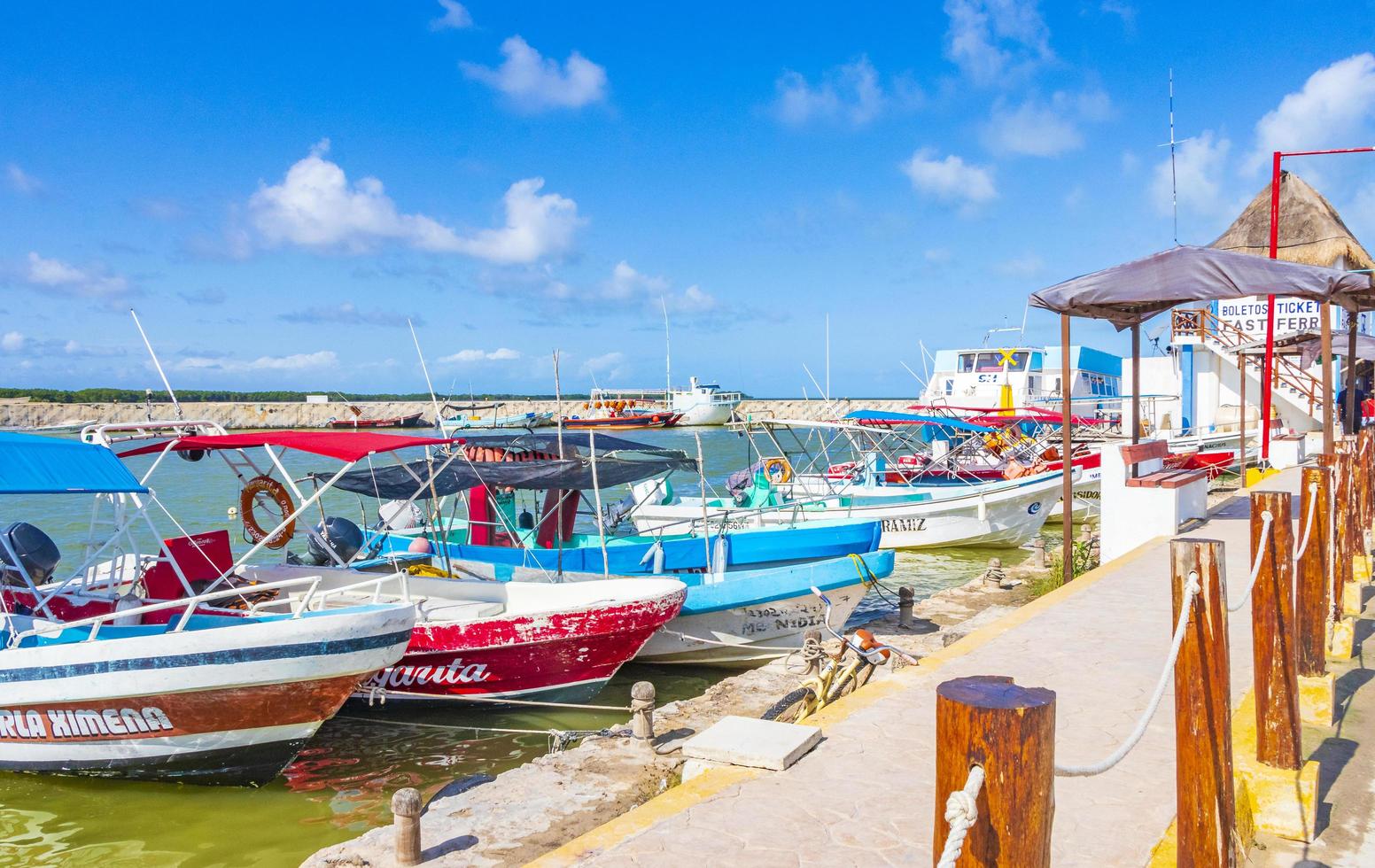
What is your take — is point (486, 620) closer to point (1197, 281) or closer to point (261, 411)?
point (1197, 281)

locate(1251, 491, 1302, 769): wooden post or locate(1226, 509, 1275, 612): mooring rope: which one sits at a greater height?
locate(1226, 509, 1275, 612): mooring rope

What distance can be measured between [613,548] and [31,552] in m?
6.82

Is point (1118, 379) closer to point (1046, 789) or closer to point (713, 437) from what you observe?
point (1046, 789)

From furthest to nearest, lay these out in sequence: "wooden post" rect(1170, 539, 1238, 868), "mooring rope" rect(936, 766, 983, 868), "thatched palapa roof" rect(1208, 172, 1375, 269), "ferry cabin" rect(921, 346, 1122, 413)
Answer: "ferry cabin" rect(921, 346, 1122, 413)
"thatched palapa roof" rect(1208, 172, 1375, 269)
"wooden post" rect(1170, 539, 1238, 868)
"mooring rope" rect(936, 766, 983, 868)

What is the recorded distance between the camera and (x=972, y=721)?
229cm

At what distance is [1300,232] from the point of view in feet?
88.2

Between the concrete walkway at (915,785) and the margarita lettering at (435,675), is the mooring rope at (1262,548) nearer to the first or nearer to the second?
the concrete walkway at (915,785)

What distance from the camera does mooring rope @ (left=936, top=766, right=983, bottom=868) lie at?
2201 mm

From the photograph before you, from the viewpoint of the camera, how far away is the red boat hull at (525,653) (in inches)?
381

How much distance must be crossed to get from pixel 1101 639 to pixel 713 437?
242 ft

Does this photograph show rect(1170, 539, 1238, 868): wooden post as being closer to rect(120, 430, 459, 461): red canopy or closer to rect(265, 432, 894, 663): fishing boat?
rect(120, 430, 459, 461): red canopy

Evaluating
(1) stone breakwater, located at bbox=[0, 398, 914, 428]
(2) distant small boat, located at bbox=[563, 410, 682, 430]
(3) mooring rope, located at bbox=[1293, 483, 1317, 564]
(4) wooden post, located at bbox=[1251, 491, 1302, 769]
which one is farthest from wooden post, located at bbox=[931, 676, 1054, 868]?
(2) distant small boat, located at bbox=[563, 410, 682, 430]

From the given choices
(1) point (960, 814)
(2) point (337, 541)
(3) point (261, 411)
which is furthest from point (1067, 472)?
(3) point (261, 411)

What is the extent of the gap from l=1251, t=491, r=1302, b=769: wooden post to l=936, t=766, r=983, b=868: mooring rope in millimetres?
2686
